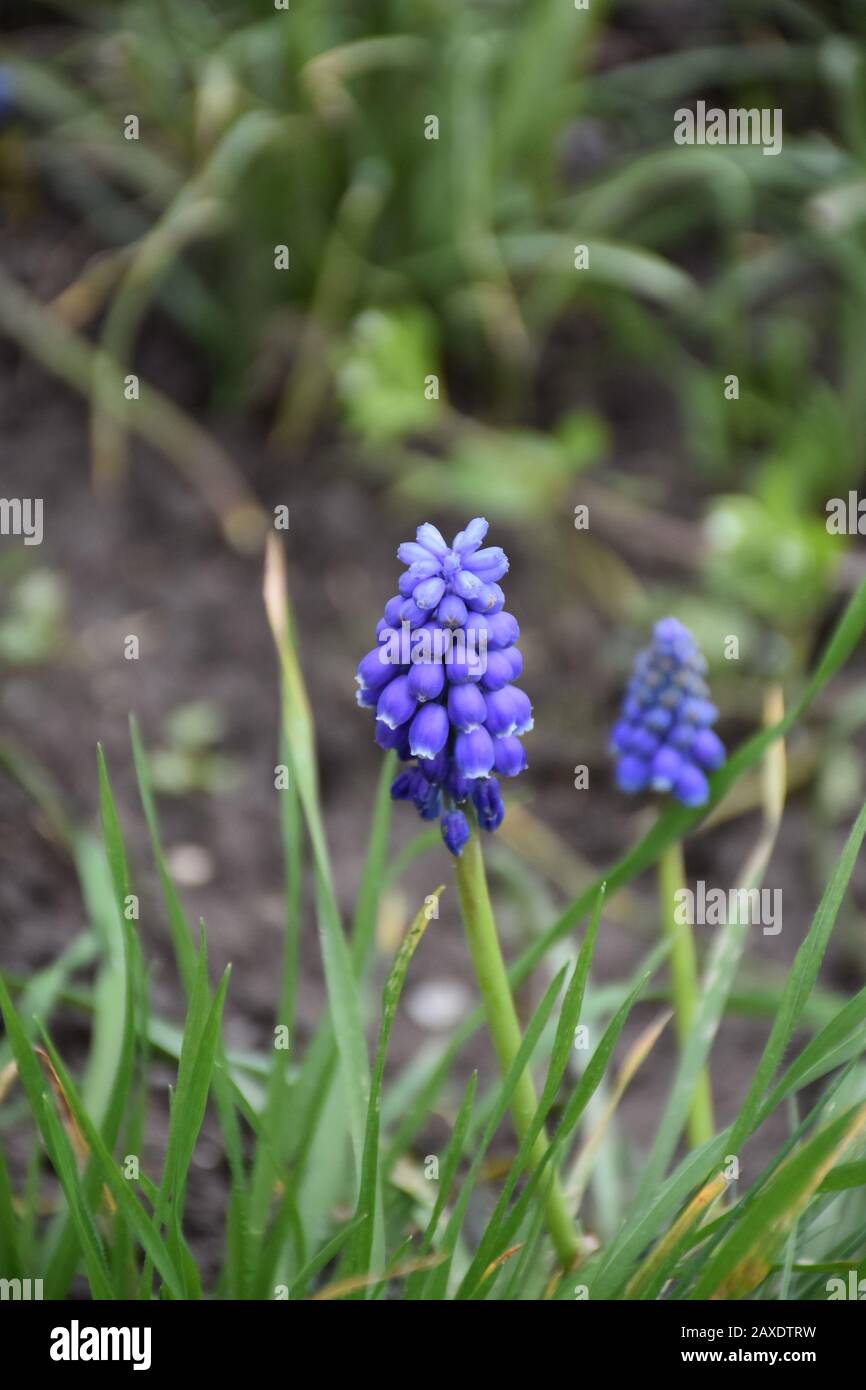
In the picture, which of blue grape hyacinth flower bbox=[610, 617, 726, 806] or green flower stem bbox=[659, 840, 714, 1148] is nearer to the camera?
blue grape hyacinth flower bbox=[610, 617, 726, 806]

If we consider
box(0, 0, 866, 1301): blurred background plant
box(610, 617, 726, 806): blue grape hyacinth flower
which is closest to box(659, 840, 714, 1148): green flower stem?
box(610, 617, 726, 806): blue grape hyacinth flower

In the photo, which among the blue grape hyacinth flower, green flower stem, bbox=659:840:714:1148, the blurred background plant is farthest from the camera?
the blurred background plant

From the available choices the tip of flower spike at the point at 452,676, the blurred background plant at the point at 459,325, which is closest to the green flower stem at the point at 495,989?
the tip of flower spike at the point at 452,676

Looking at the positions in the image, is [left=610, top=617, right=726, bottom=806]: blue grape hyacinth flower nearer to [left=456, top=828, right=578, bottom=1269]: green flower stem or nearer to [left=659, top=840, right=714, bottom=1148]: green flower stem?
[left=659, top=840, right=714, bottom=1148]: green flower stem

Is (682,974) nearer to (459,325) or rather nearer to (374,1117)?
(374,1117)

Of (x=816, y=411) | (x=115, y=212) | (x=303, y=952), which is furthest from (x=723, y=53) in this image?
(x=303, y=952)

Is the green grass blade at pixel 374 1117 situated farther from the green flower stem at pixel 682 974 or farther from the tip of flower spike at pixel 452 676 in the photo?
the green flower stem at pixel 682 974
